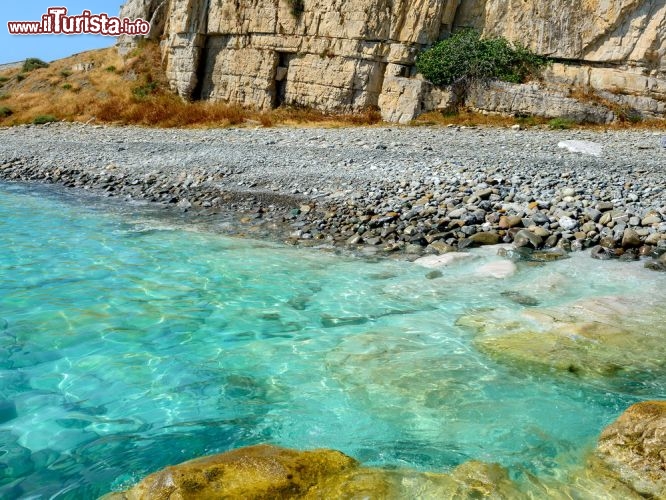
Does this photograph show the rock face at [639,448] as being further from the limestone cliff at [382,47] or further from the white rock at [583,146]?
the limestone cliff at [382,47]

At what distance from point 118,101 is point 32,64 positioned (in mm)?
10934

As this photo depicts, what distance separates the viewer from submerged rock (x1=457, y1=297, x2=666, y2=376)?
4512 mm

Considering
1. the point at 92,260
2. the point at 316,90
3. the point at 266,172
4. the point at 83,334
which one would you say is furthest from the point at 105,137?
the point at 83,334

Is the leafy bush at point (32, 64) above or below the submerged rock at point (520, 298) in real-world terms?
above

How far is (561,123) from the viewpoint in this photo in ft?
55.3

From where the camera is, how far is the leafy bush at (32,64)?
101 feet

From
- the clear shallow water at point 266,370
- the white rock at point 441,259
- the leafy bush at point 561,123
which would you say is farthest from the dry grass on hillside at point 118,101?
the clear shallow water at point 266,370

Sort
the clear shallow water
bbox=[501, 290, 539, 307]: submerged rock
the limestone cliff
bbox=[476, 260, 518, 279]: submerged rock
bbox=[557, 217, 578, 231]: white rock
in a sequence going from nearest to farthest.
→ the clear shallow water
bbox=[501, 290, 539, 307]: submerged rock
bbox=[476, 260, 518, 279]: submerged rock
bbox=[557, 217, 578, 231]: white rock
the limestone cliff

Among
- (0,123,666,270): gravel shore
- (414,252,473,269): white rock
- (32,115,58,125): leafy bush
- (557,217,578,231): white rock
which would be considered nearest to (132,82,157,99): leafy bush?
(32,115,58,125): leafy bush

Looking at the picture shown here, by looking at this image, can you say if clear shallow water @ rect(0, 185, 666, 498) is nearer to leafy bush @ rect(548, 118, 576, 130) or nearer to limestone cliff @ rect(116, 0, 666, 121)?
leafy bush @ rect(548, 118, 576, 130)

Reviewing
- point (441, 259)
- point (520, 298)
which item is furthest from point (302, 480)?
point (441, 259)

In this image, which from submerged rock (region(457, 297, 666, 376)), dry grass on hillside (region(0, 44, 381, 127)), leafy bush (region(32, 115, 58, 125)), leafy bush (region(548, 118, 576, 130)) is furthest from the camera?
leafy bush (region(32, 115, 58, 125))

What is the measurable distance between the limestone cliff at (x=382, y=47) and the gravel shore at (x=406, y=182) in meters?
3.58

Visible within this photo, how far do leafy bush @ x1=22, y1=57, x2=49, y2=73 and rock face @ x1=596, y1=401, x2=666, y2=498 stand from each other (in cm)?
3396
